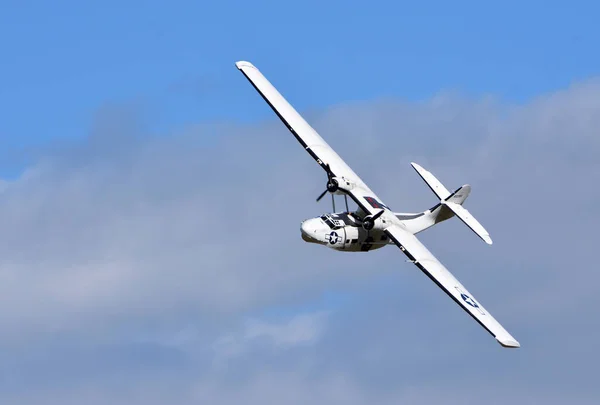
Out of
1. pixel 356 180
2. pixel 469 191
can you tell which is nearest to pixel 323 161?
pixel 356 180

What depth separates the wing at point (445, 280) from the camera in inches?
3748

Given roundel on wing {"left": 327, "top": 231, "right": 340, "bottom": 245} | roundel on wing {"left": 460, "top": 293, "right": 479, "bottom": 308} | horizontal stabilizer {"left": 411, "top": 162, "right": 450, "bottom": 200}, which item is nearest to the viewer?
roundel on wing {"left": 460, "top": 293, "right": 479, "bottom": 308}

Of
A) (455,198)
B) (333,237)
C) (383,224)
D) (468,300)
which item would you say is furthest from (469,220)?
(333,237)

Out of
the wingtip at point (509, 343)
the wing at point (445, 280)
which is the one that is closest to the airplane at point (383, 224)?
the wing at point (445, 280)

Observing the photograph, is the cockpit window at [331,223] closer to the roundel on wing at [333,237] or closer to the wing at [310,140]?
the roundel on wing at [333,237]

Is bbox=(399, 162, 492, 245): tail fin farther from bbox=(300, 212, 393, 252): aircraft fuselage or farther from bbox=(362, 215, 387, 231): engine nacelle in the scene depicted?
bbox=(362, 215, 387, 231): engine nacelle

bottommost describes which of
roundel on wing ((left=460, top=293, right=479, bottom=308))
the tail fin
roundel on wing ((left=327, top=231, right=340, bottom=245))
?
roundel on wing ((left=460, top=293, right=479, bottom=308))

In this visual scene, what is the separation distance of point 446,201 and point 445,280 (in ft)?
30.9

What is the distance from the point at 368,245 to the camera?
105 meters

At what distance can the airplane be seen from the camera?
9938 cm

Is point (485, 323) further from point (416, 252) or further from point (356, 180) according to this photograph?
point (356, 180)

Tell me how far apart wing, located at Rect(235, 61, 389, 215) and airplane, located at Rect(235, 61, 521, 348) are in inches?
2.8

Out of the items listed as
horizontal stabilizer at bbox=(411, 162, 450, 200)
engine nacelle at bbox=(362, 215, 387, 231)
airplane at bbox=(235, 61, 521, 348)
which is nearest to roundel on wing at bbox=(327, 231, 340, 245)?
airplane at bbox=(235, 61, 521, 348)

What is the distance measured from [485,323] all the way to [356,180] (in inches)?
684
